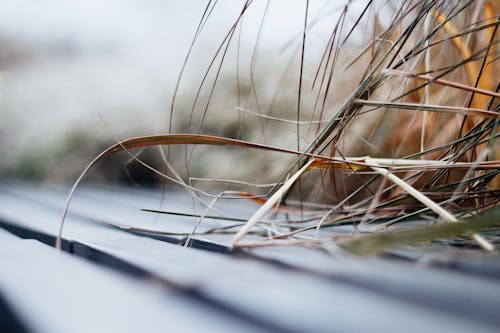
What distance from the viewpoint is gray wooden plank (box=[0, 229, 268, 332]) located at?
31 centimetres

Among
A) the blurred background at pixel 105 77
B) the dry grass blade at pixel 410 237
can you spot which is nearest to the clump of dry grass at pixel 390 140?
the dry grass blade at pixel 410 237

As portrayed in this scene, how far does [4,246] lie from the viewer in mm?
560

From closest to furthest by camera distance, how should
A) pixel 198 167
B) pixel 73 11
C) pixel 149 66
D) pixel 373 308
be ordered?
1. pixel 373 308
2. pixel 198 167
3. pixel 149 66
4. pixel 73 11

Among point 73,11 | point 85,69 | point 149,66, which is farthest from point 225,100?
point 73,11

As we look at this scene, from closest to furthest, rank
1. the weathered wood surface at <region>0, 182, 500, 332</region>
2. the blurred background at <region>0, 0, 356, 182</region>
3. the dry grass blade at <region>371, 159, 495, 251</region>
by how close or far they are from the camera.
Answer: the weathered wood surface at <region>0, 182, 500, 332</region> < the dry grass blade at <region>371, 159, 495, 251</region> < the blurred background at <region>0, 0, 356, 182</region>

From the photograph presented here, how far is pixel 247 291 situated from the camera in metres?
0.37

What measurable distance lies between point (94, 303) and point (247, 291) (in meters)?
0.10

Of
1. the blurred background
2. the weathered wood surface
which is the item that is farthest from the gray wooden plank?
the blurred background

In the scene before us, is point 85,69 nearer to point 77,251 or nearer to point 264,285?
point 77,251

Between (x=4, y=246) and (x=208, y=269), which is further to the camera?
(x=4, y=246)

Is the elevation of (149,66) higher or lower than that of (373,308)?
higher

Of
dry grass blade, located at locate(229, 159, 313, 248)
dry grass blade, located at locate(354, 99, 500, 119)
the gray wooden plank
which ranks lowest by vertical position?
the gray wooden plank

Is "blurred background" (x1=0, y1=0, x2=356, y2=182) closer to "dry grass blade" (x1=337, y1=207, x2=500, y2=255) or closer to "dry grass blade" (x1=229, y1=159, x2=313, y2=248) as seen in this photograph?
"dry grass blade" (x1=229, y1=159, x2=313, y2=248)

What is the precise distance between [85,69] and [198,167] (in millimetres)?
1255
